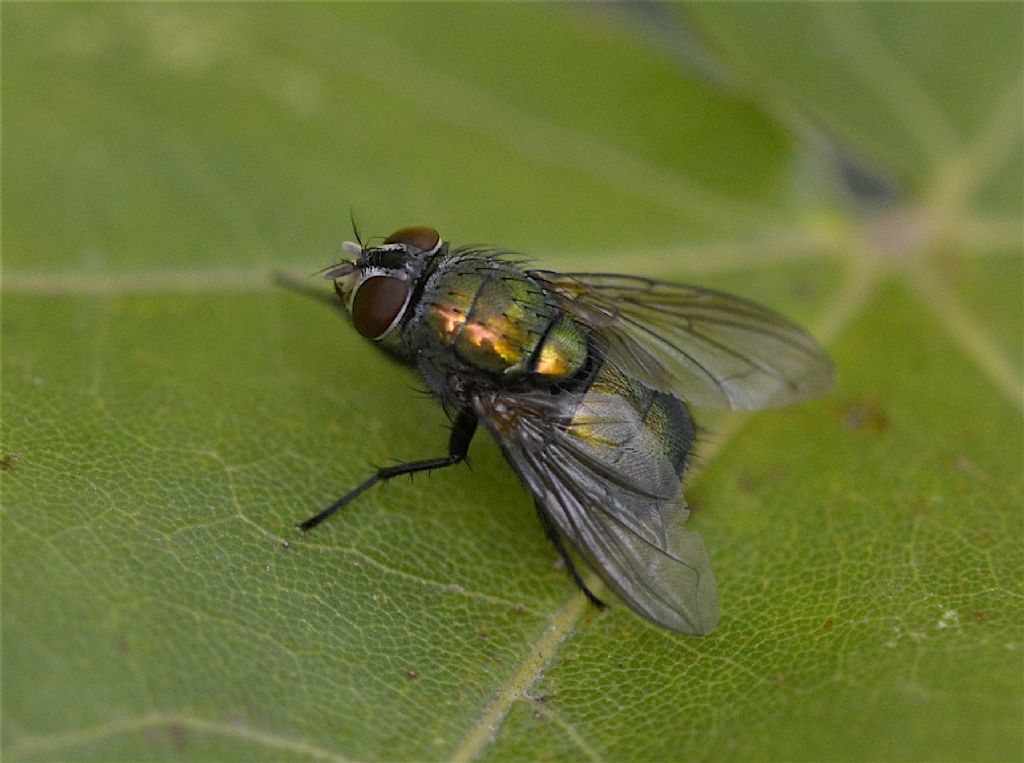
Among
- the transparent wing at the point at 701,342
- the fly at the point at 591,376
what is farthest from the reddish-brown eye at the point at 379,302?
the transparent wing at the point at 701,342

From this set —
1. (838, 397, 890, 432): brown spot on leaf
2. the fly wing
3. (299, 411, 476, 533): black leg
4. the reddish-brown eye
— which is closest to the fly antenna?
the reddish-brown eye

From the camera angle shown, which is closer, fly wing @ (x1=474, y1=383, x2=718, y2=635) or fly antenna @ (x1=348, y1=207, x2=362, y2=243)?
fly wing @ (x1=474, y1=383, x2=718, y2=635)

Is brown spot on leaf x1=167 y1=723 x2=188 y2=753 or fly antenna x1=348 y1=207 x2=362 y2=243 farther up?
fly antenna x1=348 y1=207 x2=362 y2=243

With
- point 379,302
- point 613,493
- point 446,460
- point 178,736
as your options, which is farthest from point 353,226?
point 178,736

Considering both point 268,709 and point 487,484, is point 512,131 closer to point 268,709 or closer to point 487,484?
point 487,484

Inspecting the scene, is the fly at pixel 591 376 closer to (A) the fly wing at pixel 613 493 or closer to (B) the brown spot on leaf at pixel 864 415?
(A) the fly wing at pixel 613 493

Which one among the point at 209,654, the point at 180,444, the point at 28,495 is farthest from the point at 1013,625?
the point at 28,495

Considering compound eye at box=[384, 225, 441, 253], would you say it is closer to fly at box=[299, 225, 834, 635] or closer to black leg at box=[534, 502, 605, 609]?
fly at box=[299, 225, 834, 635]
